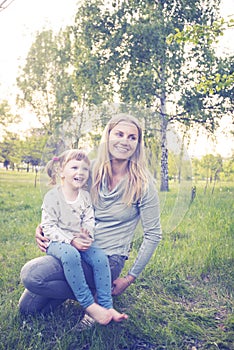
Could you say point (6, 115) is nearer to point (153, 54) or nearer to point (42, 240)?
point (153, 54)

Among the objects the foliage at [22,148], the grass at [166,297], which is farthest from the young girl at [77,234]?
the foliage at [22,148]

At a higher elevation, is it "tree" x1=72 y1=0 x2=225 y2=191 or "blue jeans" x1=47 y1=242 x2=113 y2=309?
"tree" x1=72 y1=0 x2=225 y2=191

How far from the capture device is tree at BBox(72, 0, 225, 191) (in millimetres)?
3523

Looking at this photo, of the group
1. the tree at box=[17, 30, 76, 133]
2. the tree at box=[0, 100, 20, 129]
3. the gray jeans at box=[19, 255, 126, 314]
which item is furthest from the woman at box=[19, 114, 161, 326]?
the tree at box=[0, 100, 20, 129]

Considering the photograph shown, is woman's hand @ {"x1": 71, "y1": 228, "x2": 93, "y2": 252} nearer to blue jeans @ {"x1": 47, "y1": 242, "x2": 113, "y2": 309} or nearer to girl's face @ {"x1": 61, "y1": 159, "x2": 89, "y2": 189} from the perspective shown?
blue jeans @ {"x1": 47, "y1": 242, "x2": 113, "y2": 309}

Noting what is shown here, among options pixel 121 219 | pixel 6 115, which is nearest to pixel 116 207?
pixel 121 219

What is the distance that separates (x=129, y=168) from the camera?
193cm

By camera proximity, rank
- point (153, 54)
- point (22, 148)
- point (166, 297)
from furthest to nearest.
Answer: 1. point (22, 148)
2. point (153, 54)
3. point (166, 297)

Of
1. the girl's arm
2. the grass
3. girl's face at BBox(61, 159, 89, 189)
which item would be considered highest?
girl's face at BBox(61, 159, 89, 189)

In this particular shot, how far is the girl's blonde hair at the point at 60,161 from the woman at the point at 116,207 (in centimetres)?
9

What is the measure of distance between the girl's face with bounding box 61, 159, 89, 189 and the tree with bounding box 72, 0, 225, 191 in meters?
1.68

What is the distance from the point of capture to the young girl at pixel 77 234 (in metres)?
1.80

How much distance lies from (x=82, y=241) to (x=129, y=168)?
37cm

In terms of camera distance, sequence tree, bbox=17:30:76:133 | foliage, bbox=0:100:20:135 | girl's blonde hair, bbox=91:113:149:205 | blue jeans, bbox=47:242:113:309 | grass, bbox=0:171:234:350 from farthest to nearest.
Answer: foliage, bbox=0:100:20:135 → tree, bbox=17:30:76:133 → grass, bbox=0:171:234:350 → girl's blonde hair, bbox=91:113:149:205 → blue jeans, bbox=47:242:113:309
